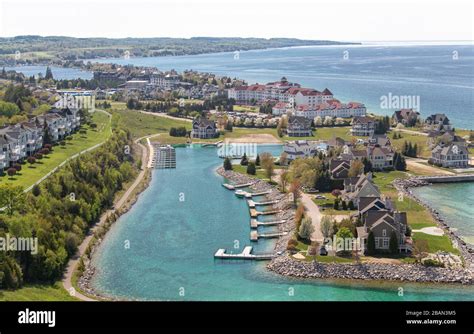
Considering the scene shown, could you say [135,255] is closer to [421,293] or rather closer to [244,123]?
[421,293]

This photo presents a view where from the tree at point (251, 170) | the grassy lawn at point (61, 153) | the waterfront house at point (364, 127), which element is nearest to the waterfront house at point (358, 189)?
the tree at point (251, 170)

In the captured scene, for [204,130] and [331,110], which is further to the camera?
[331,110]

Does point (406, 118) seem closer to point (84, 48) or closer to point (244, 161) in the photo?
point (244, 161)

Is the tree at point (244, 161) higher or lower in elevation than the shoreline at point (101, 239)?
higher

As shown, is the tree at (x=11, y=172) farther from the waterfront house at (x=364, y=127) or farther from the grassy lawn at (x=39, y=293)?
the waterfront house at (x=364, y=127)

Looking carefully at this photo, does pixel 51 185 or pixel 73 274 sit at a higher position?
pixel 51 185

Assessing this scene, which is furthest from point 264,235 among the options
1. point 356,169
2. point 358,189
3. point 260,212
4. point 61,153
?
point 61,153
